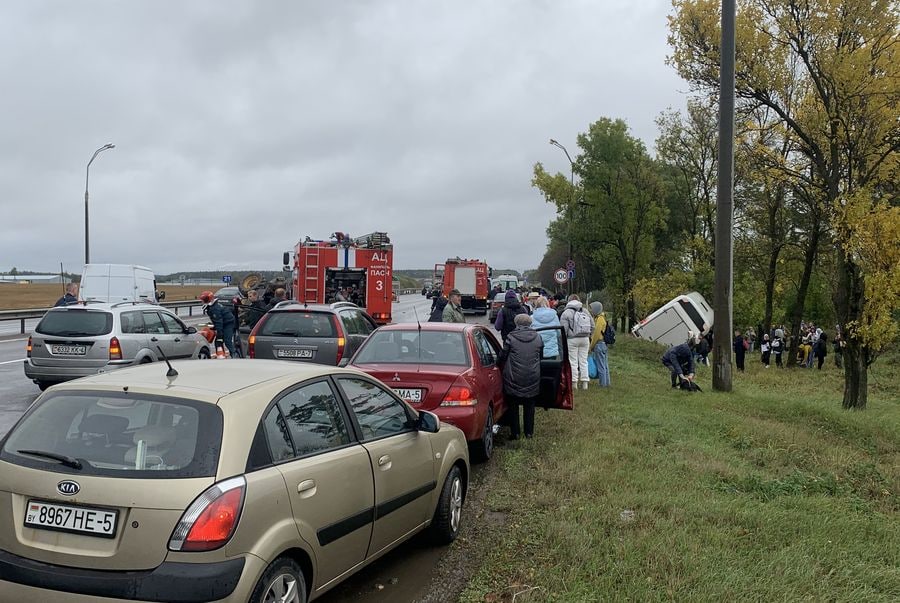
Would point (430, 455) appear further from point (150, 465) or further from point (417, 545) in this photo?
point (150, 465)

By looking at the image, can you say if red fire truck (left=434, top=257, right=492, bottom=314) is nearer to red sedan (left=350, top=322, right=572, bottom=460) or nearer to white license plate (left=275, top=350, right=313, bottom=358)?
white license plate (left=275, top=350, right=313, bottom=358)

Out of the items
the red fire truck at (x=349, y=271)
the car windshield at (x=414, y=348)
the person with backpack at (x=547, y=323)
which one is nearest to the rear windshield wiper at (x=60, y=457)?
the car windshield at (x=414, y=348)

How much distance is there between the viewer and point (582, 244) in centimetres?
3816

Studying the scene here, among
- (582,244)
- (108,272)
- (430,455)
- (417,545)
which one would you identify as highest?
(582,244)

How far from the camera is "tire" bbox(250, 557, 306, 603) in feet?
10.7

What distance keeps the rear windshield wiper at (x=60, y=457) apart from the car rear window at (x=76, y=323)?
8561 mm

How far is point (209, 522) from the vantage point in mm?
3109

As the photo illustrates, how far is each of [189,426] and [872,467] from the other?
772 centimetres

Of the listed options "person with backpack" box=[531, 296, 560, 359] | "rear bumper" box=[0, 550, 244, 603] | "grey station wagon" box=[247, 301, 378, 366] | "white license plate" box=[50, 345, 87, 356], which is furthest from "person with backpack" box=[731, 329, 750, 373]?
"rear bumper" box=[0, 550, 244, 603]

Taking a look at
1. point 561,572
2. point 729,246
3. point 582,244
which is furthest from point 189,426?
point 582,244

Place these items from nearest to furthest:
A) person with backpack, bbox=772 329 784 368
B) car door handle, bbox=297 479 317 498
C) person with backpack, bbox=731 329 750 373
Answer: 1. car door handle, bbox=297 479 317 498
2. person with backpack, bbox=731 329 750 373
3. person with backpack, bbox=772 329 784 368

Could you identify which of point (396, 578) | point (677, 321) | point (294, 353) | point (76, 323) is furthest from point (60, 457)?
point (677, 321)

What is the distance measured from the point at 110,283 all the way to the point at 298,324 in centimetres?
1473

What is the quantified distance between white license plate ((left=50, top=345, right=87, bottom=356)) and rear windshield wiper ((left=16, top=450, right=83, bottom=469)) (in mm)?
8500
